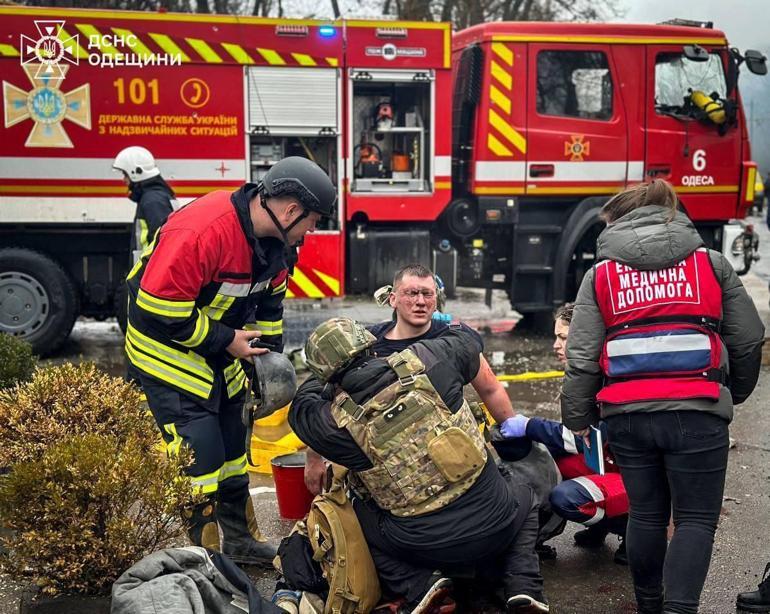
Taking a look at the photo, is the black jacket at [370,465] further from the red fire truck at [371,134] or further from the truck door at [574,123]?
the truck door at [574,123]

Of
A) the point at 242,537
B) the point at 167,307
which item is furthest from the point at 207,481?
the point at 167,307

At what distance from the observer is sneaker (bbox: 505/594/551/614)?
11.1ft

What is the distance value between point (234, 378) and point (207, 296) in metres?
0.43

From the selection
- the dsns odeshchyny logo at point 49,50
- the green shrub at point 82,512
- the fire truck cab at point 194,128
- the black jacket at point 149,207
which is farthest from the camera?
the fire truck cab at point 194,128

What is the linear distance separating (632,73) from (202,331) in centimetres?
622

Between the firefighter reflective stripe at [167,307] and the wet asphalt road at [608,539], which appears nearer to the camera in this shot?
the firefighter reflective stripe at [167,307]

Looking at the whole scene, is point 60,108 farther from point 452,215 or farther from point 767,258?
point 767,258

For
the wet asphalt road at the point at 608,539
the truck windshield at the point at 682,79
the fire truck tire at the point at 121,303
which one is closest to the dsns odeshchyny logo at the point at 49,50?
the fire truck tire at the point at 121,303

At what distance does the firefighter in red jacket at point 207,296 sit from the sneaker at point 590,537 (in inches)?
63.4

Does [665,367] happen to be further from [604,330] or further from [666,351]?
[604,330]

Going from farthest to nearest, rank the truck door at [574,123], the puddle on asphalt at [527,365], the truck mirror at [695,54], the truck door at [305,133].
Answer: the truck door at [574,123], the truck mirror at [695,54], the truck door at [305,133], the puddle on asphalt at [527,365]

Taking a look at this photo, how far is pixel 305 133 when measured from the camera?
27.4 feet

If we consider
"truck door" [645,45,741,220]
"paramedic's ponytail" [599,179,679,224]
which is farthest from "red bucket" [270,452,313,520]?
"truck door" [645,45,741,220]

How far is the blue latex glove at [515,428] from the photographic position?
409 cm
